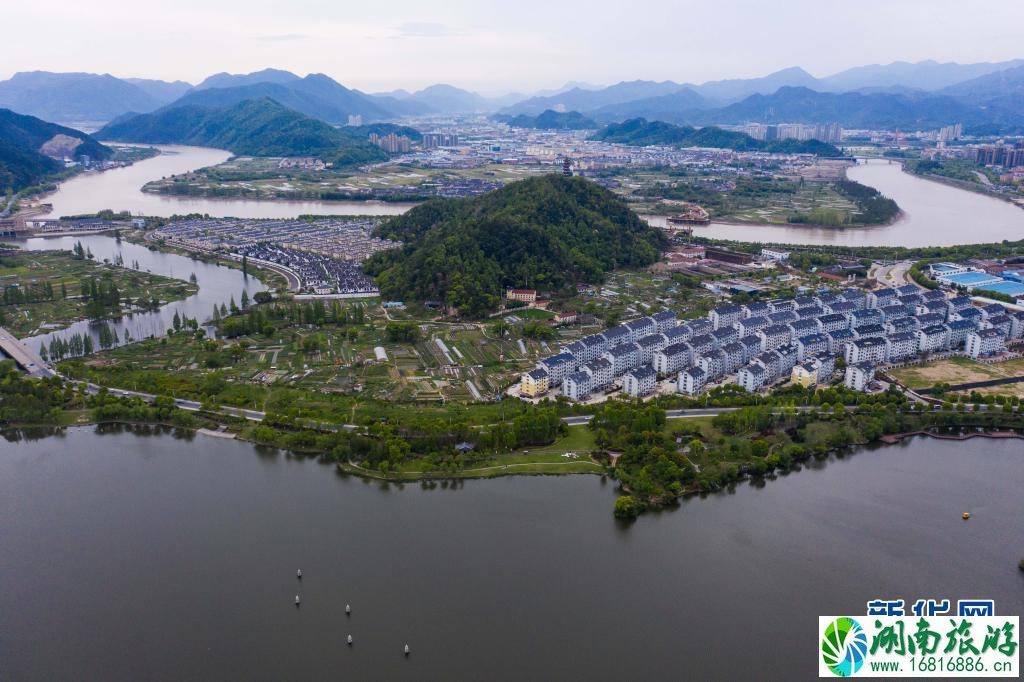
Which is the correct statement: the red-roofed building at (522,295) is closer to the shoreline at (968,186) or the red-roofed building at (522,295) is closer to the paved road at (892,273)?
the paved road at (892,273)

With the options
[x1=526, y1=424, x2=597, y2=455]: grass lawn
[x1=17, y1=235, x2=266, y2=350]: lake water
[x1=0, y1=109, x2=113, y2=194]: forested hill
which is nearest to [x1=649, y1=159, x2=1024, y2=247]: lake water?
[x1=17, y1=235, x2=266, y2=350]: lake water

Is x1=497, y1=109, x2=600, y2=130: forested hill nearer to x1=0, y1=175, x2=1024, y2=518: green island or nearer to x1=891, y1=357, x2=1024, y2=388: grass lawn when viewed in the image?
x1=0, y1=175, x2=1024, y2=518: green island

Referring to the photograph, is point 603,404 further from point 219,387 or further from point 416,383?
point 219,387

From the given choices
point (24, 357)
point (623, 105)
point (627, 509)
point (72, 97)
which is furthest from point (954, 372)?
point (72, 97)

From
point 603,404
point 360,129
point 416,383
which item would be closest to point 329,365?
point 416,383

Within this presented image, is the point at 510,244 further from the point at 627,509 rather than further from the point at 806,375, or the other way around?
the point at 627,509

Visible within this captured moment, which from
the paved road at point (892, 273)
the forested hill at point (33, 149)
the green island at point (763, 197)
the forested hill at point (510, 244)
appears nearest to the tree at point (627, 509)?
the forested hill at point (510, 244)
